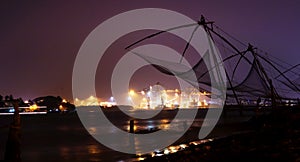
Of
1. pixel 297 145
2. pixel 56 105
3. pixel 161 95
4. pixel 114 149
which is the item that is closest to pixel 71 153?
pixel 114 149

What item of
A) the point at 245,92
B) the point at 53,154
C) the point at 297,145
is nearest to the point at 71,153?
the point at 53,154

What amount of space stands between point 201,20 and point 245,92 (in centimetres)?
751

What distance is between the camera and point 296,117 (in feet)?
57.7

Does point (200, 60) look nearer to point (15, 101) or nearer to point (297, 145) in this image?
point (297, 145)

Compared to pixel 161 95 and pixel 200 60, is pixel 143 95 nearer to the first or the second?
Result: pixel 161 95

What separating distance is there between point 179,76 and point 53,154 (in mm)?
7532

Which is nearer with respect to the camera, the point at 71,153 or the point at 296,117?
the point at 71,153

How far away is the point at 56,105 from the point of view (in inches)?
5482

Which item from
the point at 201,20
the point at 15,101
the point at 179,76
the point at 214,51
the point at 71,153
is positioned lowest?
the point at 71,153

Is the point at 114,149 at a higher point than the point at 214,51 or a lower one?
lower

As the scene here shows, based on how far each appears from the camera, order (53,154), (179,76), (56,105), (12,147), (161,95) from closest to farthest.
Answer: (12,147)
(53,154)
(179,76)
(161,95)
(56,105)

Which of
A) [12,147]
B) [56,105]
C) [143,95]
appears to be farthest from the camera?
[143,95]

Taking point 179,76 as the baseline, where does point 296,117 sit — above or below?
below

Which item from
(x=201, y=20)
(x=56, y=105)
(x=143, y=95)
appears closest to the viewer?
(x=201, y=20)
